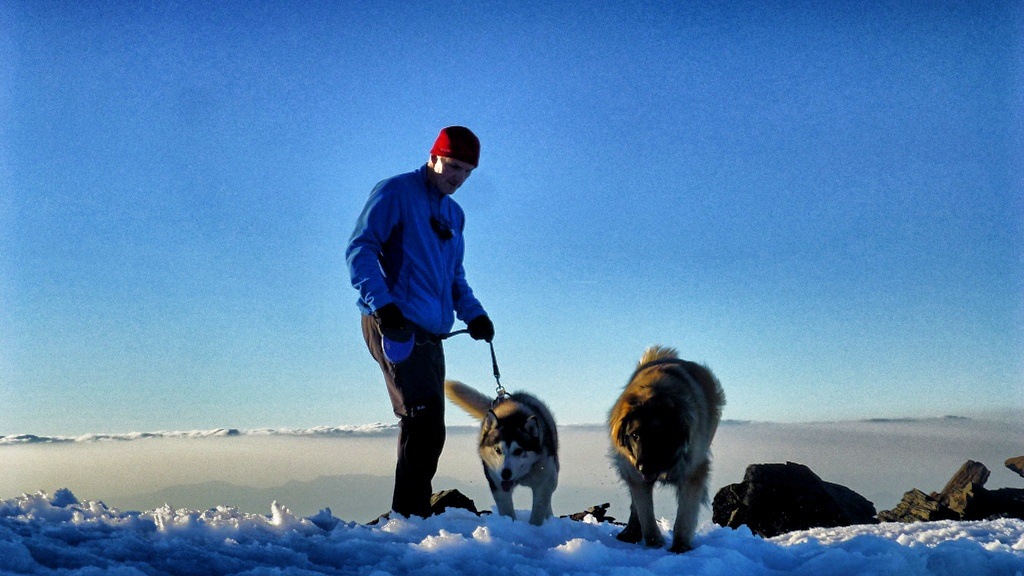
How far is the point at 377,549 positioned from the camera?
491 centimetres

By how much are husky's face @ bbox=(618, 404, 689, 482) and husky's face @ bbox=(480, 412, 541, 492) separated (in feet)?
4.96

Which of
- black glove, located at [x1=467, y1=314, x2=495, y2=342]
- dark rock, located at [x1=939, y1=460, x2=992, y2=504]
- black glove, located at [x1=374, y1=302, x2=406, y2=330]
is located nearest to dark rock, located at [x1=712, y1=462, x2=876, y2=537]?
dark rock, located at [x1=939, y1=460, x2=992, y2=504]

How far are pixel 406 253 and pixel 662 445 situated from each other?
2.86 metres

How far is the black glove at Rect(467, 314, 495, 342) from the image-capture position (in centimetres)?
816

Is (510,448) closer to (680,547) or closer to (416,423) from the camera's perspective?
(416,423)

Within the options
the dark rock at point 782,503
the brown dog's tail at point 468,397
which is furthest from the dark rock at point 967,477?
the brown dog's tail at point 468,397

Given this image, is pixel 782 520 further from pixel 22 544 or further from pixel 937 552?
pixel 22 544

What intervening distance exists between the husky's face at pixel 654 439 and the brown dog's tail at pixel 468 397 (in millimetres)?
2741

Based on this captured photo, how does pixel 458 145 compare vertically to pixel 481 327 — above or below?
above

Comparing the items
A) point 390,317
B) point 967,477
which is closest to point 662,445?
point 390,317

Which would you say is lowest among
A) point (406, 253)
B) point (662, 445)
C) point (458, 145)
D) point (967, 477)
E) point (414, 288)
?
point (967, 477)

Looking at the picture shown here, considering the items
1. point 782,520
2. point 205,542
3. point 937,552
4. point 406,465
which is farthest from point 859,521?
point 205,542

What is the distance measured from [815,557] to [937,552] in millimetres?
1062

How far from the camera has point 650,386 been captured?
6.50 meters
